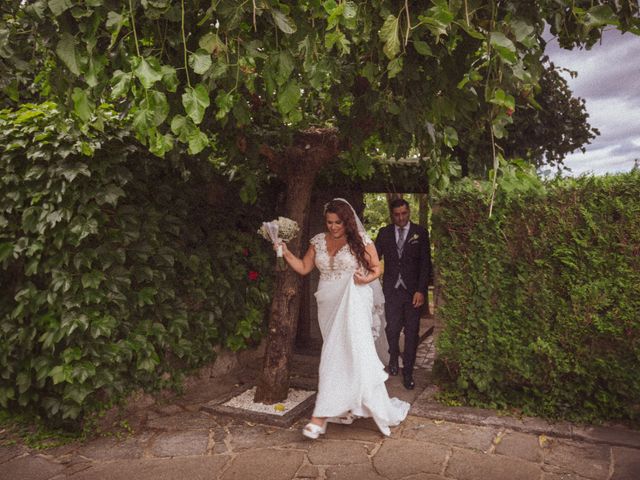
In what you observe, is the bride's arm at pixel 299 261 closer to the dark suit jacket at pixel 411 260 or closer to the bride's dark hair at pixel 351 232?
the bride's dark hair at pixel 351 232

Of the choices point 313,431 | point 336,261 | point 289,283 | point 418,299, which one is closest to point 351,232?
point 336,261

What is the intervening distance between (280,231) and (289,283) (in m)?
0.62

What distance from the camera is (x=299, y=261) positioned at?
16.8 feet

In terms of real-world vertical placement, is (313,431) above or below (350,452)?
above

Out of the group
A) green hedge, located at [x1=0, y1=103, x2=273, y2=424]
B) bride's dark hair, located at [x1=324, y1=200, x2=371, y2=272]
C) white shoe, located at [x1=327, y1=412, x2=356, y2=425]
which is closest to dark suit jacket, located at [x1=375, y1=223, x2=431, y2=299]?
bride's dark hair, located at [x1=324, y1=200, x2=371, y2=272]

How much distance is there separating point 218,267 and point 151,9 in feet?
11.7

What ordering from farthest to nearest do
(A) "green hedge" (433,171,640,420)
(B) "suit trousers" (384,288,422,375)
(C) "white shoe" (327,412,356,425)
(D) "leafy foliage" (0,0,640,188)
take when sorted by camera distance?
(B) "suit trousers" (384,288,422,375), (C) "white shoe" (327,412,356,425), (A) "green hedge" (433,171,640,420), (D) "leafy foliage" (0,0,640,188)

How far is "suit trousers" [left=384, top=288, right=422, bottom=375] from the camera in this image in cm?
598

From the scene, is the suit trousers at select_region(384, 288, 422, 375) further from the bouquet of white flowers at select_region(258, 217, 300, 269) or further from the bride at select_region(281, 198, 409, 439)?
the bouquet of white flowers at select_region(258, 217, 300, 269)

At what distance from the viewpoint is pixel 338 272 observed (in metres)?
5.04

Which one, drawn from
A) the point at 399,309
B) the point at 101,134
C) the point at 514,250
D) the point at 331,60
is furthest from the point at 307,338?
the point at 331,60

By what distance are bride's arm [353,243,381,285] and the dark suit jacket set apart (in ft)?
3.79

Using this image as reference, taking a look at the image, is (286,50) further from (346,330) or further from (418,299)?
(418,299)

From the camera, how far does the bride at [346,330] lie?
4598 mm
